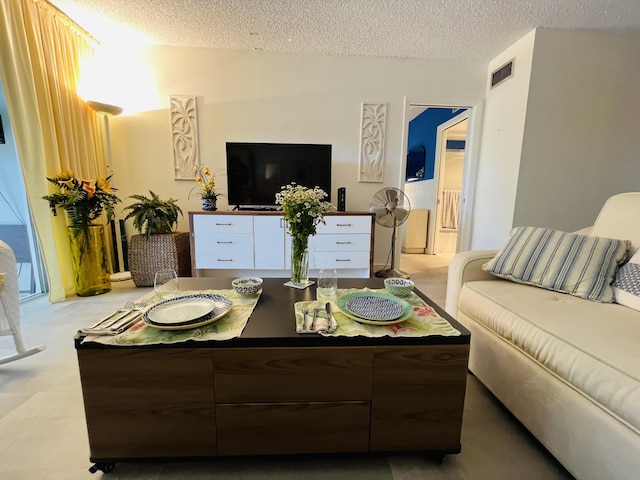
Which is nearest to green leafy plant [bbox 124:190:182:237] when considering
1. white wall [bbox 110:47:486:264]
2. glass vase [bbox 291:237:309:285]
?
white wall [bbox 110:47:486:264]

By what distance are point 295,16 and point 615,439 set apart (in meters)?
3.19

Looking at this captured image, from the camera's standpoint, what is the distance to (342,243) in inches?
115

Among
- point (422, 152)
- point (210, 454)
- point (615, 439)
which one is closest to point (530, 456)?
point (615, 439)

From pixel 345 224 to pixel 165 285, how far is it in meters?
1.91

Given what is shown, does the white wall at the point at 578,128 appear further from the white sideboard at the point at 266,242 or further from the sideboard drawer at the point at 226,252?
the sideboard drawer at the point at 226,252

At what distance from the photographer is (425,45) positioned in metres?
2.89

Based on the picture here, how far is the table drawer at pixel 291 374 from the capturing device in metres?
0.88

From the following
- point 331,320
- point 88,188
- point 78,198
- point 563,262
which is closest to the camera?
point 331,320

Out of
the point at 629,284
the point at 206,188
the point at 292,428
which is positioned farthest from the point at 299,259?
the point at 206,188

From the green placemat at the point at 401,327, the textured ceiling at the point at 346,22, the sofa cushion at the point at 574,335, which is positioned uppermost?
the textured ceiling at the point at 346,22

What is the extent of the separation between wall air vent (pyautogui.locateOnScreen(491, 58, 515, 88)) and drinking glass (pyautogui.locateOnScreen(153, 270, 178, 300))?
3.56m

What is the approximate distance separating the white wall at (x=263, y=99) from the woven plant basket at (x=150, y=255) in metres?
0.61

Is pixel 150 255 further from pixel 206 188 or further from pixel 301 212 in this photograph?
pixel 301 212

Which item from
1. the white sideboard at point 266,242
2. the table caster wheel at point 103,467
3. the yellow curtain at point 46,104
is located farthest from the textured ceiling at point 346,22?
the table caster wheel at point 103,467
